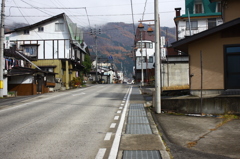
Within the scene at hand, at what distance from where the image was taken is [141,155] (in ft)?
18.6

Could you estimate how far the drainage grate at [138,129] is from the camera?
8094mm

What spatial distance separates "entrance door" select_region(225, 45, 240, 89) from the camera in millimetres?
14047

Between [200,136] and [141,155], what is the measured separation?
264cm

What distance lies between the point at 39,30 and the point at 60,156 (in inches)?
1575

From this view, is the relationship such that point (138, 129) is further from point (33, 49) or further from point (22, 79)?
point (33, 49)

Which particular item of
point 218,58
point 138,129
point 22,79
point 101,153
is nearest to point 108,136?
point 138,129

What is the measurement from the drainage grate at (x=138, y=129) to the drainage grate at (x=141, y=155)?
219 cm

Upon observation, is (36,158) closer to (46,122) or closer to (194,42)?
(46,122)

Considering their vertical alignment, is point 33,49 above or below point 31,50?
above

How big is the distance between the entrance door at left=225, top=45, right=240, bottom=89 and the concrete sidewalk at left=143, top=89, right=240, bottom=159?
3570 millimetres

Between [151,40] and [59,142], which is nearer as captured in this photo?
[59,142]

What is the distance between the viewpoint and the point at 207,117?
11.2m

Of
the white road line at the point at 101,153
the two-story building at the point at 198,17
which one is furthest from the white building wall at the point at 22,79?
the white road line at the point at 101,153

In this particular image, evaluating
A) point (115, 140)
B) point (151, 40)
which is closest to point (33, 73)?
point (115, 140)
